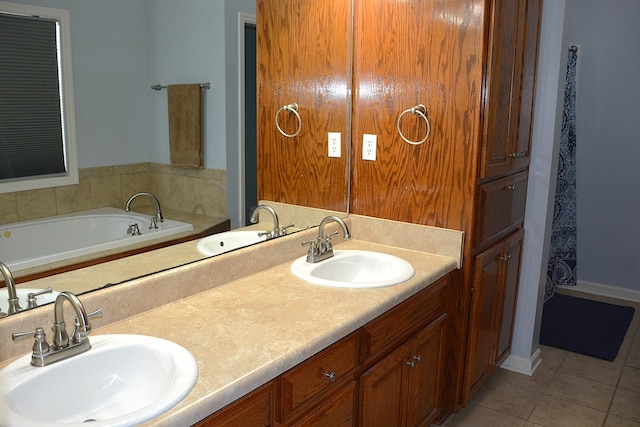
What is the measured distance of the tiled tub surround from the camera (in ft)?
4.17

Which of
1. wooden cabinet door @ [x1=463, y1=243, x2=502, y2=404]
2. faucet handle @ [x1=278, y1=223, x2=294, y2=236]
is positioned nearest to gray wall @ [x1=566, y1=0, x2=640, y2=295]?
wooden cabinet door @ [x1=463, y1=243, x2=502, y2=404]

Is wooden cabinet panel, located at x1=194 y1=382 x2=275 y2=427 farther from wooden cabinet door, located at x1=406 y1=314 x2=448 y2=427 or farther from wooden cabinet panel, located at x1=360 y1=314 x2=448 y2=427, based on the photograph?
wooden cabinet door, located at x1=406 y1=314 x2=448 y2=427

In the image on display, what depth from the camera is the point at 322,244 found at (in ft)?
7.30

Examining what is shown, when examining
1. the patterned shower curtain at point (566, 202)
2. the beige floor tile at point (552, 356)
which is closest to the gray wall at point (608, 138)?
the patterned shower curtain at point (566, 202)

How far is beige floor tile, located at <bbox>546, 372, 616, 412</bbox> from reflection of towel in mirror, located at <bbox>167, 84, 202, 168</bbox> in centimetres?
221

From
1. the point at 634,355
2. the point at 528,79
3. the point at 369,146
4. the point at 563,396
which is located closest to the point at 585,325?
the point at 634,355

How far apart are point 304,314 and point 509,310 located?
161cm

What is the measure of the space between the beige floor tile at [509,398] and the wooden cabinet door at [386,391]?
811 mm

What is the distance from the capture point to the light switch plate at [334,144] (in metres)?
2.47

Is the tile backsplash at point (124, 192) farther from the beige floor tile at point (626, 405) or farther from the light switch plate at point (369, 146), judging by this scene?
the beige floor tile at point (626, 405)

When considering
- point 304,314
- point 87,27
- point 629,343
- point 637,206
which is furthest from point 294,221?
point 637,206

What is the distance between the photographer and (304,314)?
64.4 inches

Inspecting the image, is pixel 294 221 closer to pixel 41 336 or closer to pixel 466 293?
pixel 466 293

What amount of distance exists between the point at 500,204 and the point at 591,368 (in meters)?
1.30
